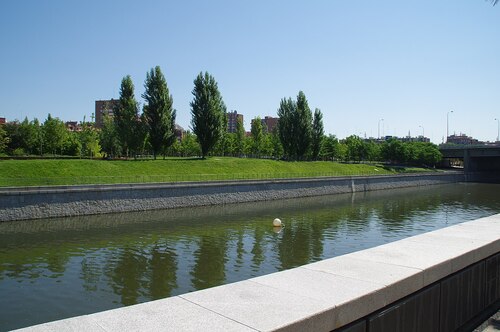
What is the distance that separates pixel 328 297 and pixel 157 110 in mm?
57270

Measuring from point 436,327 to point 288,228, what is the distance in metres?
25.8

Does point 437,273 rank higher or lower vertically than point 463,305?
higher

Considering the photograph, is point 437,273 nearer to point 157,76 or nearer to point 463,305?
point 463,305

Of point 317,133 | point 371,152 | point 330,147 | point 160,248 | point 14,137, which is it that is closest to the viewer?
point 160,248

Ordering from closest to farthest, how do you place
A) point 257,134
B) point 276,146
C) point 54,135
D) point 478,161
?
point 54,135
point 257,134
point 478,161
point 276,146

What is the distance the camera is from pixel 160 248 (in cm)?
2394

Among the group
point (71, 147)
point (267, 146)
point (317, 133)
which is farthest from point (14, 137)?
point (317, 133)

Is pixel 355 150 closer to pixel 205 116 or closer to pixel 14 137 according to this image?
pixel 205 116

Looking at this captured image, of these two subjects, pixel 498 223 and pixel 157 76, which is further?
pixel 157 76

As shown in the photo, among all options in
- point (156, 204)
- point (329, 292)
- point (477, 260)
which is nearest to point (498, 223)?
point (477, 260)

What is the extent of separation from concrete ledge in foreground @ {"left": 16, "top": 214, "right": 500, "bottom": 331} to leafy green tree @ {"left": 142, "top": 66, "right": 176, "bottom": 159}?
180 feet

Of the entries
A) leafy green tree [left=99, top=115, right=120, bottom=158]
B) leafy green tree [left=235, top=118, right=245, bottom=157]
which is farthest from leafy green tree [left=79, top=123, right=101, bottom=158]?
leafy green tree [left=235, top=118, right=245, bottom=157]

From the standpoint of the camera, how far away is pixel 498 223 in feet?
32.8

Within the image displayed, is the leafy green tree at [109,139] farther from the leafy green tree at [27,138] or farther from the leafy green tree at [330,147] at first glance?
the leafy green tree at [330,147]
